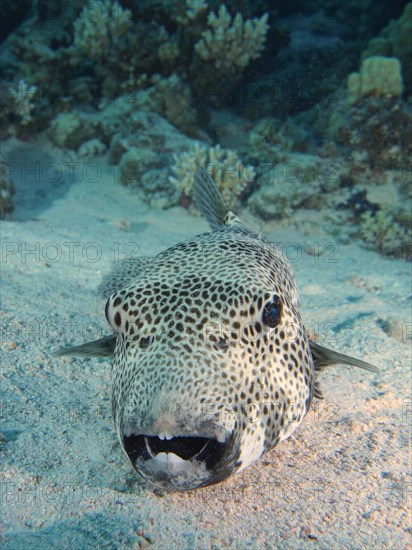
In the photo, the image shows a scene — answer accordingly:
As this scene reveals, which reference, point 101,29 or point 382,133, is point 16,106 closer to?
point 101,29

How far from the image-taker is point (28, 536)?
1.86m

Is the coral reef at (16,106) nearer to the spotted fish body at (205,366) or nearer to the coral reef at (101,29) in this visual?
the coral reef at (101,29)

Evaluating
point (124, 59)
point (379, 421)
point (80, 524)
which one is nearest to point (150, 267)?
point (80, 524)

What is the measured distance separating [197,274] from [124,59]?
9364mm

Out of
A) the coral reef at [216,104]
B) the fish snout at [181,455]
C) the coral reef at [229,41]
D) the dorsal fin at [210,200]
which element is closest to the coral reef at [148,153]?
the coral reef at [216,104]

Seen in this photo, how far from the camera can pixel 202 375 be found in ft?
6.44

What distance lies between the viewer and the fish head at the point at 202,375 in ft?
5.90

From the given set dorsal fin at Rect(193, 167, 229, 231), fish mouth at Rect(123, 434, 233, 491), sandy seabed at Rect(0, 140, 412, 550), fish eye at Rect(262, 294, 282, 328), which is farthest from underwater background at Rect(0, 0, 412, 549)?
dorsal fin at Rect(193, 167, 229, 231)

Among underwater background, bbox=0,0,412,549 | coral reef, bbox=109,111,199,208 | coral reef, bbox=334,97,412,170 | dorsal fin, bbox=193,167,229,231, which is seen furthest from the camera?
coral reef, bbox=109,111,199,208

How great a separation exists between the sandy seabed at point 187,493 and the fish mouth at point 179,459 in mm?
359

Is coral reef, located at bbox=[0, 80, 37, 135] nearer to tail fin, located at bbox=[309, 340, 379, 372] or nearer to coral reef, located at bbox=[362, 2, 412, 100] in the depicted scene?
coral reef, located at bbox=[362, 2, 412, 100]

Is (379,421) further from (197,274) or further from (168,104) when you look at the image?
(168,104)

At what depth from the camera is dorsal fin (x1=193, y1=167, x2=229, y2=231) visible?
4.55m

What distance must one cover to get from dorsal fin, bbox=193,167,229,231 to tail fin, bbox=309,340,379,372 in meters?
1.96
